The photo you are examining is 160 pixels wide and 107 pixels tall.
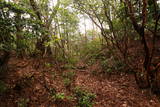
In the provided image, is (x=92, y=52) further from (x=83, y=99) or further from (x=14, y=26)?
(x=14, y=26)

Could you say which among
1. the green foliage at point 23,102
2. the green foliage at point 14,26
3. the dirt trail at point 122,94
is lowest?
the dirt trail at point 122,94

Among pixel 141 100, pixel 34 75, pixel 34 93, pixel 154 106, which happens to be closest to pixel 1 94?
pixel 34 93

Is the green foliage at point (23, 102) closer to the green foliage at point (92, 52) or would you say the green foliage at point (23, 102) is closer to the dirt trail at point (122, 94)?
the dirt trail at point (122, 94)

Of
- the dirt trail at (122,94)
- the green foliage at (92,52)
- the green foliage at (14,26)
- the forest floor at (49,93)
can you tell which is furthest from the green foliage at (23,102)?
the green foliage at (92,52)

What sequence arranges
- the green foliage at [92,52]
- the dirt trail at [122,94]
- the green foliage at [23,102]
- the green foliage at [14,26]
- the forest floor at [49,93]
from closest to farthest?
the green foliage at [14,26]
the green foliage at [23,102]
the forest floor at [49,93]
the dirt trail at [122,94]
the green foliage at [92,52]

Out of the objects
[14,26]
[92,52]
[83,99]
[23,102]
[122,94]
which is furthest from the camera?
[92,52]

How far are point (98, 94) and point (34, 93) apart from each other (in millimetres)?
2587

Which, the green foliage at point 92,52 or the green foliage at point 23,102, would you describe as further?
the green foliage at point 92,52

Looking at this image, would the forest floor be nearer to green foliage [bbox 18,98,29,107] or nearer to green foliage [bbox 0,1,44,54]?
green foliage [bbox 18,98,29,107]

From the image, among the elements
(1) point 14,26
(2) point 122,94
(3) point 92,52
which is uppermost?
(1) point 14,26

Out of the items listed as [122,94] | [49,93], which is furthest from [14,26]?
[122,94]

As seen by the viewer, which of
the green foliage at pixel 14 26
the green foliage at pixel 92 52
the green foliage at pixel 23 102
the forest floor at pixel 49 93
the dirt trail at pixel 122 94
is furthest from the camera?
the green foliage at pixel 92 52

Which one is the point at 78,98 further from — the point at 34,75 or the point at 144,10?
the point at 144,10

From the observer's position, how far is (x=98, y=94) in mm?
4871
